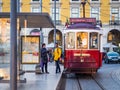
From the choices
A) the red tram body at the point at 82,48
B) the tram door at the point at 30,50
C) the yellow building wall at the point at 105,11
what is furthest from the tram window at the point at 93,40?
the yellow building wall at the point at 105,11

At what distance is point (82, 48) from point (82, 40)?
571 mm

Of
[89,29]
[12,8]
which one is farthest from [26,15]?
[89,29]

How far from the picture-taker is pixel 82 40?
25.9 metres

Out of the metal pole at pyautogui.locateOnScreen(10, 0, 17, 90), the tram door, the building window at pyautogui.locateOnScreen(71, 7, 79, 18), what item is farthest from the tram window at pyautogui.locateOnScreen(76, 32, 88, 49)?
the building window at pyautogui.locateOnScreen(71, 7, 79, 18)

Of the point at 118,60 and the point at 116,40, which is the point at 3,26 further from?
the point at 116,40

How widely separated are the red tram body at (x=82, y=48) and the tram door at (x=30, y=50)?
178cm

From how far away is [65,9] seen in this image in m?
78.4

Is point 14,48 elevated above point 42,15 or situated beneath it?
situated beneath

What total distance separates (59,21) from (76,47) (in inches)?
2028

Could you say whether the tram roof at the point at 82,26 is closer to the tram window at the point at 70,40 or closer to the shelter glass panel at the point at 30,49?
the tram window at the point at 70,40

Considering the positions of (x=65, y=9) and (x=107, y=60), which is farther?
(x=65, y=9)

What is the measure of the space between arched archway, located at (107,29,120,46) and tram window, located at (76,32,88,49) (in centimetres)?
5195

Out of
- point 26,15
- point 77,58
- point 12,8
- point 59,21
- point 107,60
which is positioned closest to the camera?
point 12,8

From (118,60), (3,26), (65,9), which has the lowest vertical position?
(118,60)
